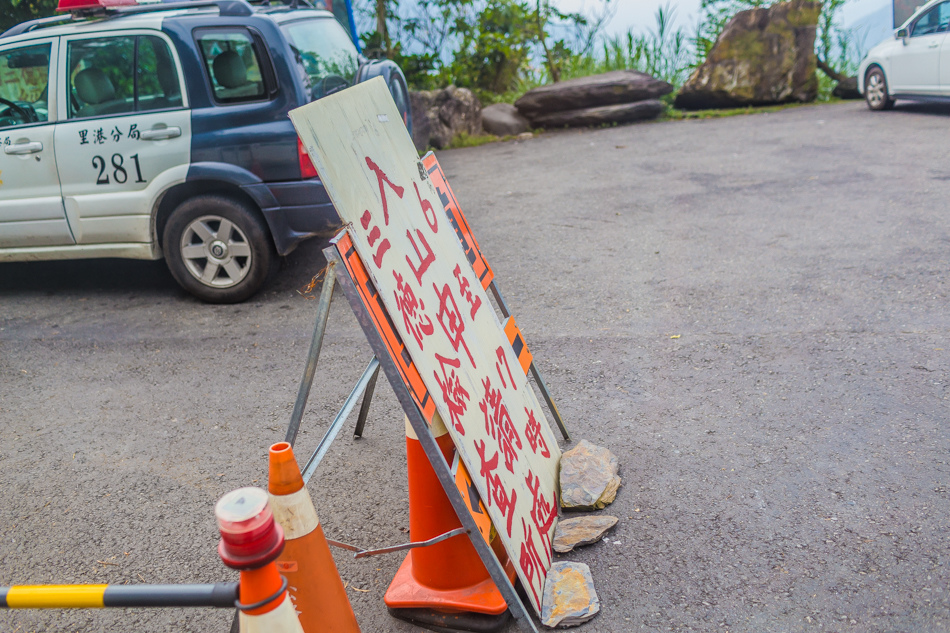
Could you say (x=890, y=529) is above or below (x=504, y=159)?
below

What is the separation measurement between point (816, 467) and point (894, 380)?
0.96 m

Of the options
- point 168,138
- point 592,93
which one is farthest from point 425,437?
point 592,93

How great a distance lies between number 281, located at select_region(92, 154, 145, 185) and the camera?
205 inches

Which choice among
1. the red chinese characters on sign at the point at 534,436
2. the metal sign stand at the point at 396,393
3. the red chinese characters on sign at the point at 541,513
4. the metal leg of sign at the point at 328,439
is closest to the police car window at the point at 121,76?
the metal leg of sign at the point at 328,439

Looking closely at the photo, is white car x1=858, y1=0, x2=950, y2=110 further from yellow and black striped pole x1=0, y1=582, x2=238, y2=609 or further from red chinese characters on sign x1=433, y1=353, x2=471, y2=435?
yellow and black striped pole x1=0, y1=582, x2=238, y2=609

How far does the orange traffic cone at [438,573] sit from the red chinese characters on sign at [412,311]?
0.34 m

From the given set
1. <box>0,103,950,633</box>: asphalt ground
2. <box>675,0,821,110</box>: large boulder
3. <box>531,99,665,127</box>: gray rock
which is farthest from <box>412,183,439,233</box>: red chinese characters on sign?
<box>675,0,821,110</box>: large boulder

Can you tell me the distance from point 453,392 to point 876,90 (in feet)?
37.3

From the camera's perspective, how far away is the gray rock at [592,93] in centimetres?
1238

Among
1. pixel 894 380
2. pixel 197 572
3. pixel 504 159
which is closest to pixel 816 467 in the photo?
pixel 894 380

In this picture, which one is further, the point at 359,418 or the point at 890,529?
the point at 359,418

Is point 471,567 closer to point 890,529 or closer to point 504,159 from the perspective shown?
point 890,529

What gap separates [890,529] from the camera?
8.66 ft

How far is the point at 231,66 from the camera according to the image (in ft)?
16.9
